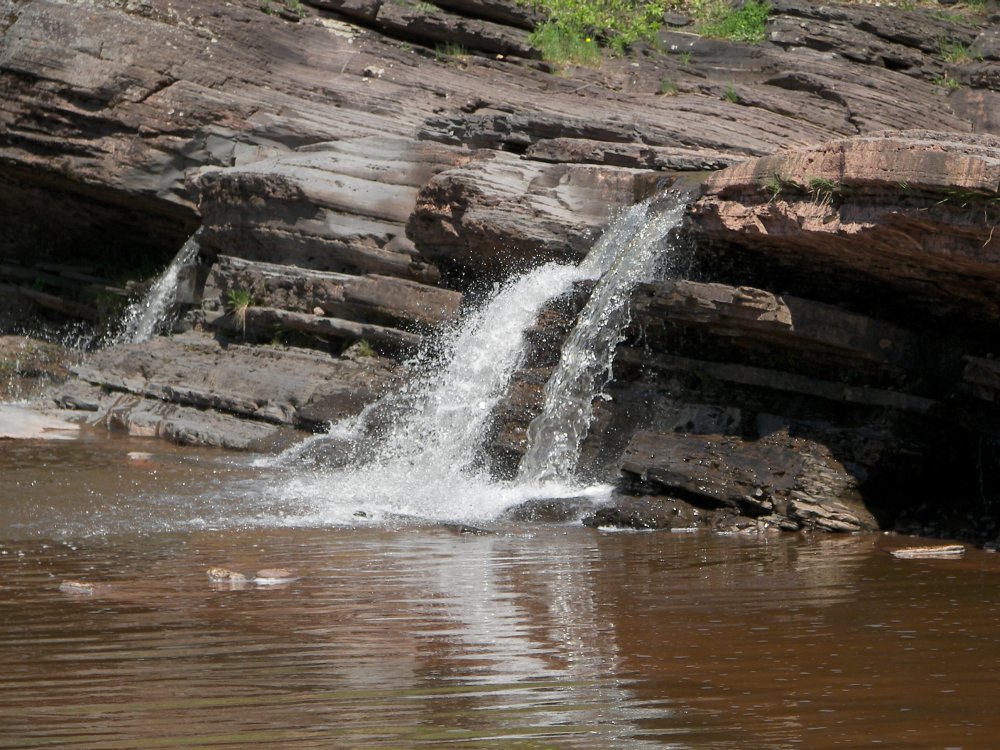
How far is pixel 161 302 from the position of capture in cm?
1517

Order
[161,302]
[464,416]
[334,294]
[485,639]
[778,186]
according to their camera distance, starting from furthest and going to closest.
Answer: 1. [161,302]
2. [334,294]
3. [464,416]
4. [778,186]
5. [485,639]

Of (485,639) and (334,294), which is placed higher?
(334,294)

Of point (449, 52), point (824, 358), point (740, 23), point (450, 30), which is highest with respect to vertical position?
point (740, 23)

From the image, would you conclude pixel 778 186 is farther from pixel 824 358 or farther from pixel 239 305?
pixel 239 305

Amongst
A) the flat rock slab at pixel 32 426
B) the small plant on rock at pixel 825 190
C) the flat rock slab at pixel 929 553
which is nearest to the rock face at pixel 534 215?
the small plant on rock at pixel 825 190

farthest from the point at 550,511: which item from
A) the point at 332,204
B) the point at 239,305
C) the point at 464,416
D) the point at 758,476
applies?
the point at 239,305

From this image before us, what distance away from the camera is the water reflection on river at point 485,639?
3900 mm

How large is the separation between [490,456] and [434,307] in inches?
98.5

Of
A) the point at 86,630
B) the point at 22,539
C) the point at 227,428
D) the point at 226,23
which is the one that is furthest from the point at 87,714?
the point at 226,23

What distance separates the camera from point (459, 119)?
47.8ft

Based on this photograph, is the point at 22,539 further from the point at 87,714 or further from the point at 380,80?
the point at 380,80

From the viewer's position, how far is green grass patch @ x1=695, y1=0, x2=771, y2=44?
55.9 feet

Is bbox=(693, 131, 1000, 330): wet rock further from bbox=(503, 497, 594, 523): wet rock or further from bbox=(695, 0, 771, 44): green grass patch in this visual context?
bbox=(695, 0, 771, 44): green grass patch

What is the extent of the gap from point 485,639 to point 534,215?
7078mm
